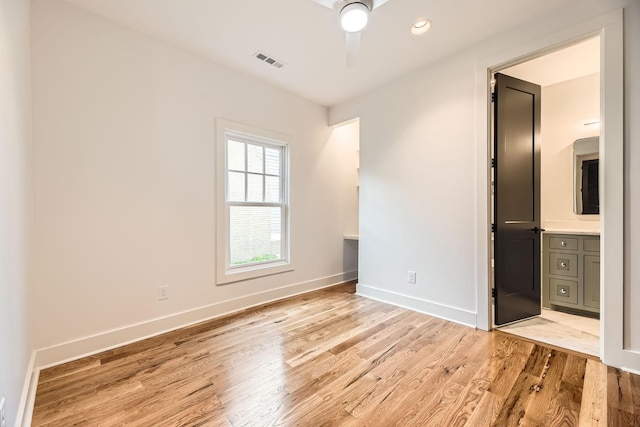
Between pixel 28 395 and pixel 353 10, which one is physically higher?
pixel 353 10

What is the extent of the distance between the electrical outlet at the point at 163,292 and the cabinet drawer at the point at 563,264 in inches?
161

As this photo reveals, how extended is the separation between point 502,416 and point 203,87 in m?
3.47

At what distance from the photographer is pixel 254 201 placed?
3.30m

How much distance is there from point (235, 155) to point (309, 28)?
4.96 feet

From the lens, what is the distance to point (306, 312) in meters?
2.97

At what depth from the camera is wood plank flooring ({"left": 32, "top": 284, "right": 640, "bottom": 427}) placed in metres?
1.45

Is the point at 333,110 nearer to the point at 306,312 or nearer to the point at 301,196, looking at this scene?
the point at 301,196

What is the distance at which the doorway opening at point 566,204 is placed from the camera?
260cm

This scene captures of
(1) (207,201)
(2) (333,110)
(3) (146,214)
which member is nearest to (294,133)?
(2) (333,110)

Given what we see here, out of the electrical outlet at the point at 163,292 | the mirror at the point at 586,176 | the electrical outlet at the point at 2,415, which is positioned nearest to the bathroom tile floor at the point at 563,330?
the mirror at the point at 586,176

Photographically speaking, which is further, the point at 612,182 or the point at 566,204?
the point at 566,204

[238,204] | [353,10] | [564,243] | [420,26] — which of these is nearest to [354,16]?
[353,10]

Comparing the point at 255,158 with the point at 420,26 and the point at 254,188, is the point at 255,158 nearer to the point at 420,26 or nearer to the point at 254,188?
the point at 254,188

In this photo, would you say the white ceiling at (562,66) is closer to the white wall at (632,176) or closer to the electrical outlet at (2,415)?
the white wall at (632,176)
